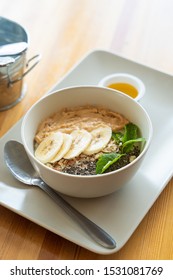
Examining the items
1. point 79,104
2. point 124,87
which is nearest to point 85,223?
point 79,104

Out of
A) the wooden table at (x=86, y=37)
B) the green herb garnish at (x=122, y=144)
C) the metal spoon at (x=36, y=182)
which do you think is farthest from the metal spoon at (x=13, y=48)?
the green herb garnish at (x=122, y=144)

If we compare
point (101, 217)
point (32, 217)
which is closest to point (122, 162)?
point (101, 217)

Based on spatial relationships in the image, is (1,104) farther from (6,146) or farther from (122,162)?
(122,162)

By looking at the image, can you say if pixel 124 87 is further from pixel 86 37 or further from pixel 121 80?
pixel 86 37

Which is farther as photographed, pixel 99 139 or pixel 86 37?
pixel 86 37

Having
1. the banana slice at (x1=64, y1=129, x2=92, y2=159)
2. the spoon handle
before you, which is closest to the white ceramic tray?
the spoon handle

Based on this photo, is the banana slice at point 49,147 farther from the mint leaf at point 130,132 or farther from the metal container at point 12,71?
the metal container at point 12,71

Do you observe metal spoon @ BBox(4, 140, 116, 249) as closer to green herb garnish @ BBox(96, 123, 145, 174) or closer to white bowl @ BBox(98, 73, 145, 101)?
green herb garnish @ BBox(96, 123, 145, 174)
